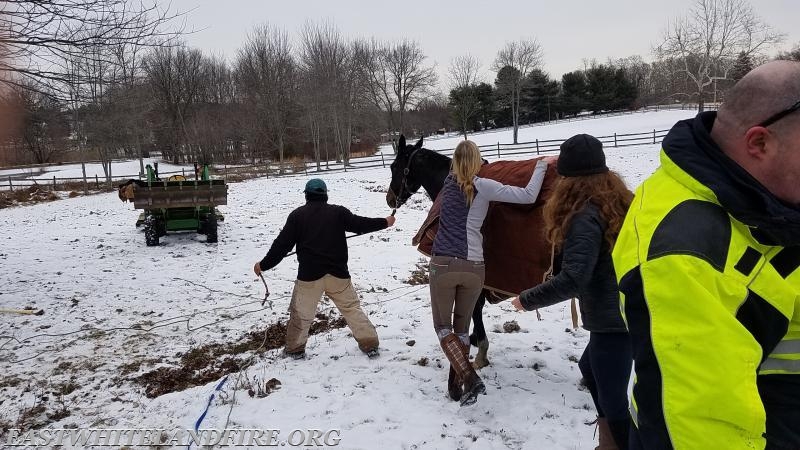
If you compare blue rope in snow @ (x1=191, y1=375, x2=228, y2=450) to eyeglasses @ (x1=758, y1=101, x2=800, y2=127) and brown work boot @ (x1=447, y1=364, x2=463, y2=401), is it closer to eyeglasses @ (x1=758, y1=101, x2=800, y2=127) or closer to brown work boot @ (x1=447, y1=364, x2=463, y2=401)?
brown work boot @ (x1=447, y1=364, x2=463, y2=401)

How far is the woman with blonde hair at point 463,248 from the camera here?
3217 mm

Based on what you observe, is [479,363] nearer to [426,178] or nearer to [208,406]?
[426,178]

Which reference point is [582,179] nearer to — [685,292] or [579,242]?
[579,242]

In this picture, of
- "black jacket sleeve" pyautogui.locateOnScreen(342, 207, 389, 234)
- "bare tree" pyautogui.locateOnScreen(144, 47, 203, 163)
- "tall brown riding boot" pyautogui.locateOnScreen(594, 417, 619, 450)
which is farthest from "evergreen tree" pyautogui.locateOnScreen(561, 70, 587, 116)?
"tall brown riding boot" pyautogui.locateOnScreen(594, 417, 619, 450)

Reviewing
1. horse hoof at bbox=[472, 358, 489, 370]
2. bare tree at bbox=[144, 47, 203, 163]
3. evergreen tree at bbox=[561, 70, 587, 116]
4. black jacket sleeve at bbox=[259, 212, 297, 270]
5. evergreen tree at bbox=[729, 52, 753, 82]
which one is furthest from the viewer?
evergreen tree at bbox=[561, 70, 587, 116]

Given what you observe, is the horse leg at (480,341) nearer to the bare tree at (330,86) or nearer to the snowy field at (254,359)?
the snowy field at (254,359)

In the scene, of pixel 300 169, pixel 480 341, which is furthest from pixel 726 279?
pixel 300 169

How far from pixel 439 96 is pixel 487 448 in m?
64.4

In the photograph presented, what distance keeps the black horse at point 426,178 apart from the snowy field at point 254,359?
0.27 meters

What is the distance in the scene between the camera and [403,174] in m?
4.89

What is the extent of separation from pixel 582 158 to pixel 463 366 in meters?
1.77

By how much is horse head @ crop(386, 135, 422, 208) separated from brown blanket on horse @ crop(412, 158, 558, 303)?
40.7 inches

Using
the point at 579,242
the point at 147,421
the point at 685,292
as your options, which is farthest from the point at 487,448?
the point at 147,421

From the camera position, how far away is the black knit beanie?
2.45 metres
